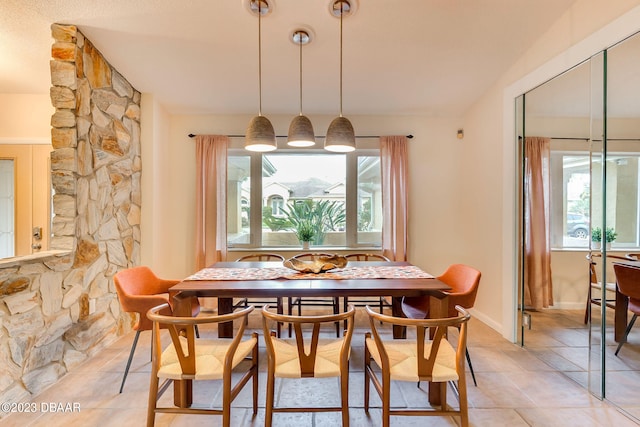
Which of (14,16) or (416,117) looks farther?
(416,117)

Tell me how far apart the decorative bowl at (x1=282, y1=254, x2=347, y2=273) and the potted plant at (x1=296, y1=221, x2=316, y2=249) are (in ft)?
3.40

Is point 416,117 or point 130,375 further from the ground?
point 416,117

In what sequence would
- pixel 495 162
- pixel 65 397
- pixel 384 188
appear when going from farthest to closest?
pixel 384 188, pixel 495 162, pixel 65 397

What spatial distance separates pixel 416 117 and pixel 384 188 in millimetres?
1020

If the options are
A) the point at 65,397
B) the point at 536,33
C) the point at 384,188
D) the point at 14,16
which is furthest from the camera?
the point at 384,188

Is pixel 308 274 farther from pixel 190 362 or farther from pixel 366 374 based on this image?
pixel 190 362

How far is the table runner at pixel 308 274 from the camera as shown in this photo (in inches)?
86.4

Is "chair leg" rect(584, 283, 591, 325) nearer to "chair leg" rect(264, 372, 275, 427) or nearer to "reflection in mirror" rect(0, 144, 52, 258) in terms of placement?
"chair leg" rect(264, 372, 275, 427)

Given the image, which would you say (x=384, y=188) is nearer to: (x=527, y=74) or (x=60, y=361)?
(x=527, y=74)

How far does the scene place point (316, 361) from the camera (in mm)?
1583

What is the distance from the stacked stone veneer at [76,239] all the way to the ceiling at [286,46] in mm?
306

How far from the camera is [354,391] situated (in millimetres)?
2070

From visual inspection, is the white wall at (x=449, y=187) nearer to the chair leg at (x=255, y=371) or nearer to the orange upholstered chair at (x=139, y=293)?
the orange upholstered chair at (x=139, y=293)

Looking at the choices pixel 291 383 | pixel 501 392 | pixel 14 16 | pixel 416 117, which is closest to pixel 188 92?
pixel 14 16
